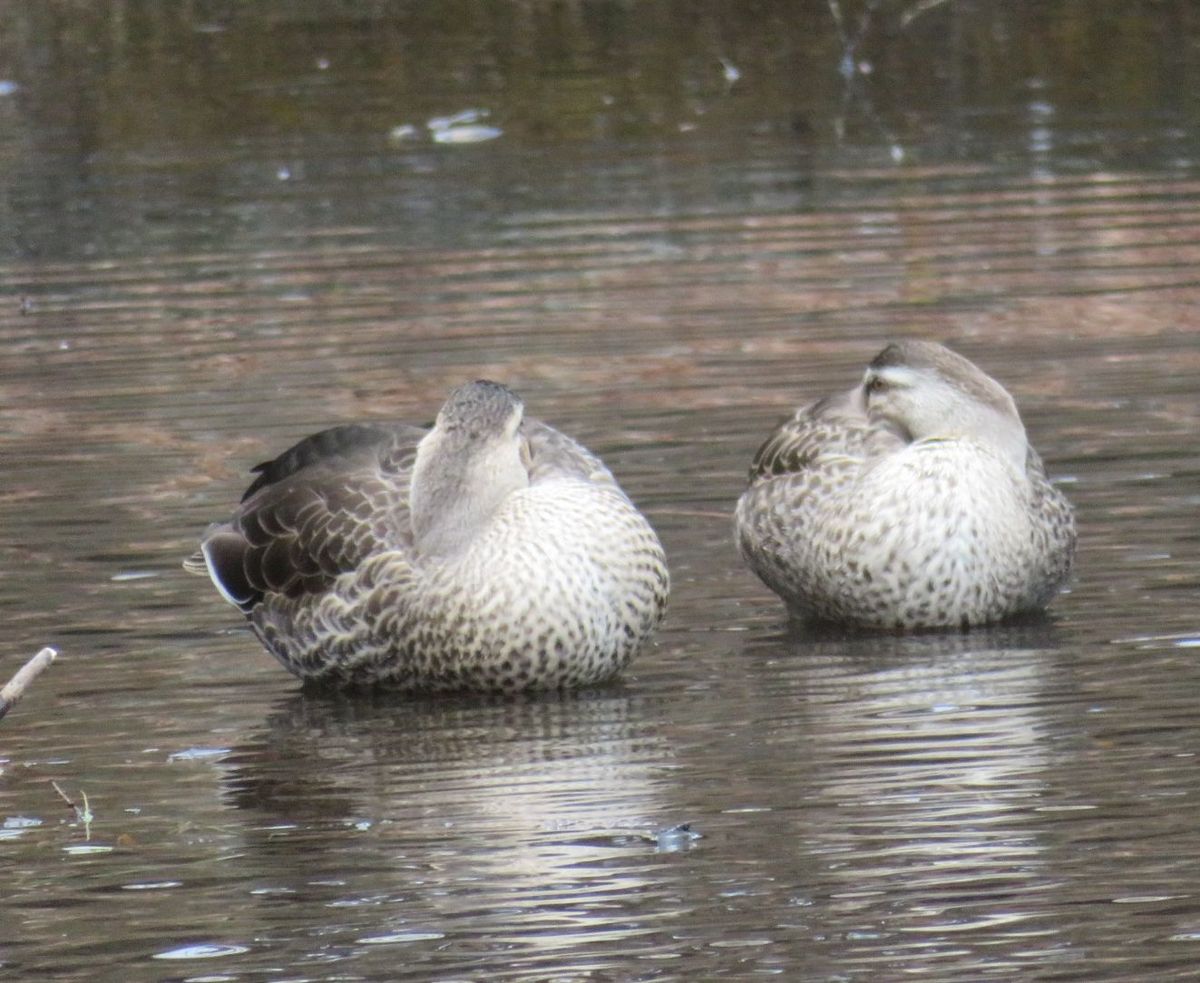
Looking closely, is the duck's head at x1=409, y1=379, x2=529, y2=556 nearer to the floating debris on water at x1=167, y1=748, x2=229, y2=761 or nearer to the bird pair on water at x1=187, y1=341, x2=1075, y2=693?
the bird pair on water at x1=187, y1=341, x2=1075, y2=693

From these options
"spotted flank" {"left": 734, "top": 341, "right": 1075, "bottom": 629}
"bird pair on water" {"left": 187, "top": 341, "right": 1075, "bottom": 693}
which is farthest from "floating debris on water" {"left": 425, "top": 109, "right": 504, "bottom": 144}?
"spotted flank" {"left": 734, "top": 341, "right": 1075, "bottom": 629}

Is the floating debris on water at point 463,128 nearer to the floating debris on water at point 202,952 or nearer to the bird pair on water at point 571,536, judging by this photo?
the bird pair on water at point 571,536

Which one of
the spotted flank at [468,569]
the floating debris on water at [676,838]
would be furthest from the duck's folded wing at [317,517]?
the floating debris on water at [676,838]

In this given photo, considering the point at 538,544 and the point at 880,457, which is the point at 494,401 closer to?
the point at 538,544

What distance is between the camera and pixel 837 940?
5.60 meters

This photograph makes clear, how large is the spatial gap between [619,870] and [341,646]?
2.02 metres

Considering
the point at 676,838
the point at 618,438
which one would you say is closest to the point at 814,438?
the point at 618,438

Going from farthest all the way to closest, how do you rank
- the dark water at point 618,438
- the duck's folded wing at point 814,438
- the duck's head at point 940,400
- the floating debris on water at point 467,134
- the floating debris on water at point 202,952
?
the floating debris on water at point 467,134, the duck's folded wing at point 814,438, the duck's head at point 940,400, the dark water at point 618,438, the floating debris on water at point 202,952

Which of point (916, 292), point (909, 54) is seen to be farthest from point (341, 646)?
point (909, 54)

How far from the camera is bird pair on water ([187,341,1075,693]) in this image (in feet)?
25.3

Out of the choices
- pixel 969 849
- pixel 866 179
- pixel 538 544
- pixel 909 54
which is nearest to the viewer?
pixel 969 849

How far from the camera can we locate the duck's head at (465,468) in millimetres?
7785

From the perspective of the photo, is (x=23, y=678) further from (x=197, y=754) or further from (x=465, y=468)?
(x=465, y=468)

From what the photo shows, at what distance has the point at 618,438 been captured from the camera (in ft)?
36.3
